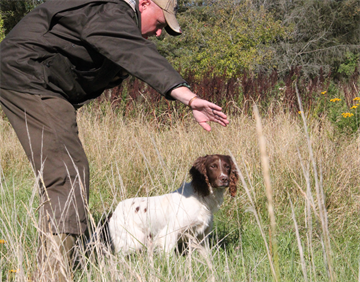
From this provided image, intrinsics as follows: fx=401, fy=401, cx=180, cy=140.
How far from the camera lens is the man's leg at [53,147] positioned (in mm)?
2180

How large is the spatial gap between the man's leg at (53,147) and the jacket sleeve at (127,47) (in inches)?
18.5

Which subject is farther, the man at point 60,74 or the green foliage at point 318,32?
the green foliage at point 318,32

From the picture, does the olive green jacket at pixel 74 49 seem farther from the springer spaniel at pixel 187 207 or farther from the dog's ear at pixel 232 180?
A: the dog's ear at pixel 232 180

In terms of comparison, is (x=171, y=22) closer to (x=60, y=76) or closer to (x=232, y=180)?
(x=60, y=76)

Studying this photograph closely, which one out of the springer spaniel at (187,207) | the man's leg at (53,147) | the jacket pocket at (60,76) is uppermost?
the jacket pocket at (60,76)

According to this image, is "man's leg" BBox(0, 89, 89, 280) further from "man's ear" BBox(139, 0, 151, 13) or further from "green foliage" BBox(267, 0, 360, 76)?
"green foliage" BBox(267, 0, 360, 76)

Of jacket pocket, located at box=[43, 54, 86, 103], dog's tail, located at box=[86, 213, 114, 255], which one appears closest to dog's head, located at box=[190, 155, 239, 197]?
dog's tail, located at box=[86, 213, 114, 255]

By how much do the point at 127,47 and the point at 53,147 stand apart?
704 millimetres

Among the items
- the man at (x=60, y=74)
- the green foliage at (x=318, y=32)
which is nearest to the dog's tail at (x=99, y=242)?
the man at (x=60, y=74)

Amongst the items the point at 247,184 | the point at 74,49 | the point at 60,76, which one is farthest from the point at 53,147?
the point at 247,184

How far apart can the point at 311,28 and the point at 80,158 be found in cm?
2395

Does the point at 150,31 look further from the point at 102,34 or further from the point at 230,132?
the point at 230,132

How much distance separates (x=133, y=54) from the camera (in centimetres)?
Result: 195

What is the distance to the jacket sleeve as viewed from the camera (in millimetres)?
1883
